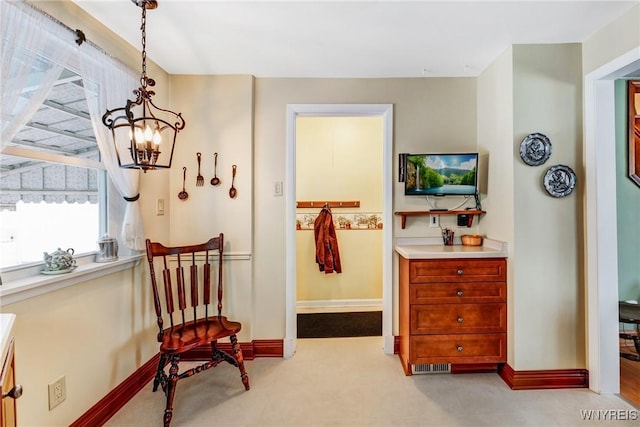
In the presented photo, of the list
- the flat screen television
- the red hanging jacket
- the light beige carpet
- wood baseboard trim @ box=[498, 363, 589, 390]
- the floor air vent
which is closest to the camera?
the light beige carpet

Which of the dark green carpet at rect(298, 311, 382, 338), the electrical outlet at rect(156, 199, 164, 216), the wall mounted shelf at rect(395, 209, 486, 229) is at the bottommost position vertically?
the dark green carpet at rect(298, 311, 382, 338)

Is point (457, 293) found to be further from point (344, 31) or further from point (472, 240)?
point (344, 31)

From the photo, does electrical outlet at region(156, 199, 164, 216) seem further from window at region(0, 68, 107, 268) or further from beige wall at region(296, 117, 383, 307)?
beige wall at region(296, 117, 383, 307)

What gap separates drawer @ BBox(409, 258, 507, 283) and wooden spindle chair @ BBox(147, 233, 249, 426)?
1324 mm

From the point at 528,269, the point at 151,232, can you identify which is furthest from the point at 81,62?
the point at 528,269

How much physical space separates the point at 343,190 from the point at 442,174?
1.53m

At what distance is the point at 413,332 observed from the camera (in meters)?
2.15

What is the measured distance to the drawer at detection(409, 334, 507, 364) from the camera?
2.15m

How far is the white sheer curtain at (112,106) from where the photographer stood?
5.60ft

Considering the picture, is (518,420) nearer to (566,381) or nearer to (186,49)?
(566,381)

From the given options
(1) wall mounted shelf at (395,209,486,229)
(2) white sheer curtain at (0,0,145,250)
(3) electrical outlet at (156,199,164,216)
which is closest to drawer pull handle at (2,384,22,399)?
(2) white sheer curtain at (0,0,145,250)

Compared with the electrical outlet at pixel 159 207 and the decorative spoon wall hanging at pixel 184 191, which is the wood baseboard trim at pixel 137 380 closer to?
the electrical outlet at pixel 159 207

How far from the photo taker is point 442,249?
234 cm

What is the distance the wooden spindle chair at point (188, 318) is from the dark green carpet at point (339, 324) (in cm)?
102
